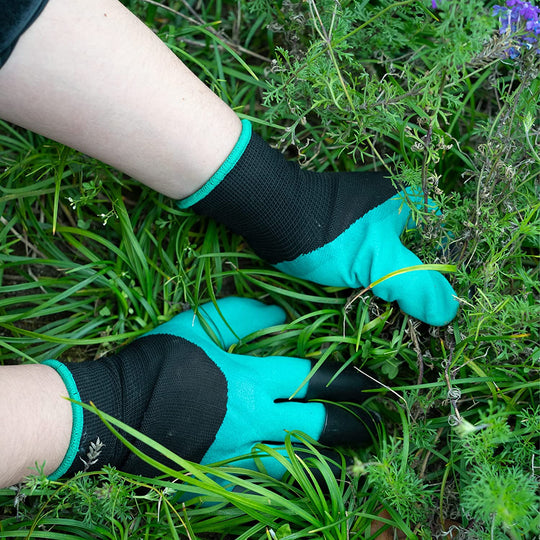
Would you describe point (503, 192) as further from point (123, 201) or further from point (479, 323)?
point (123, 201)

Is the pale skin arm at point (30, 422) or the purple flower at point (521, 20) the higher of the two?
the purple flower at point (521, 20)

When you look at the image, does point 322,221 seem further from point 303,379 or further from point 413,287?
point 303,379

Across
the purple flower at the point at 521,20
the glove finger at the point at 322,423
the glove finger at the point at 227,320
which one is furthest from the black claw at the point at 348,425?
the purple flower at the point at 521,20

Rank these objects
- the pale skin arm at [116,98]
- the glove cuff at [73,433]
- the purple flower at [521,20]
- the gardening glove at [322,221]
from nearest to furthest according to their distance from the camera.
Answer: the purple flower at [521,20], the pale skin arm at [116,98], the glove cuff at [73,433], the gardening glove at [322,221]

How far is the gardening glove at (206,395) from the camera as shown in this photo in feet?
3.87

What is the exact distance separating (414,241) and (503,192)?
0.28m

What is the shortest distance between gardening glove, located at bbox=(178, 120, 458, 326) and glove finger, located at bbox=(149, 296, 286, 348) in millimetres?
141

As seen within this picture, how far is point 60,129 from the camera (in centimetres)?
111

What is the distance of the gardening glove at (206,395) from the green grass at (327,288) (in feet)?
0.19

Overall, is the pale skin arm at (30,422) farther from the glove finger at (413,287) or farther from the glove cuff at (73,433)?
the glove finger at (413,287)

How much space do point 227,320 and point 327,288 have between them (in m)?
0.27

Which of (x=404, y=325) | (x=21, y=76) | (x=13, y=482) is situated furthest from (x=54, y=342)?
(x=404, y=325)

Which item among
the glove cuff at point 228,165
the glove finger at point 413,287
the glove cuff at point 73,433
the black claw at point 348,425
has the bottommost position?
the black claw at point 348,425

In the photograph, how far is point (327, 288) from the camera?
4.59 ft
